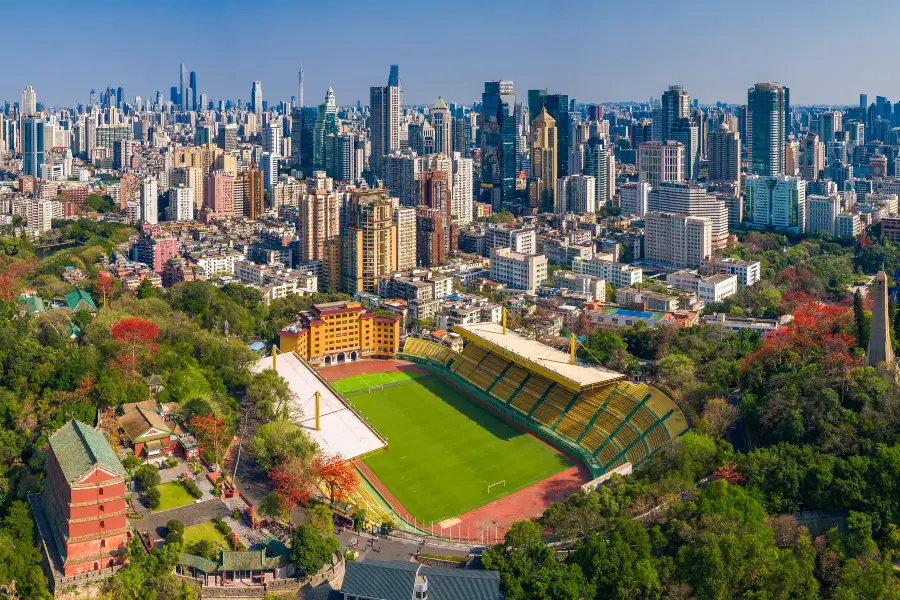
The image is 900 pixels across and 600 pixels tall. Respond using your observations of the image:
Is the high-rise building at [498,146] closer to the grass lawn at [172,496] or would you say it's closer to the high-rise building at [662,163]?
the high-rise building at [662,163]

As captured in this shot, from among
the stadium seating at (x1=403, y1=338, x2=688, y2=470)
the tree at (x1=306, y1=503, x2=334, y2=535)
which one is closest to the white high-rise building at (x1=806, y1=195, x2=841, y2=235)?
the stadium seating at (x1=403, y1=338, x2=688, y2=470)

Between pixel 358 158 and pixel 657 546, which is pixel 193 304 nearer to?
pixel 657 546

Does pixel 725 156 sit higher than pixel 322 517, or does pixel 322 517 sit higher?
pixel 725 156

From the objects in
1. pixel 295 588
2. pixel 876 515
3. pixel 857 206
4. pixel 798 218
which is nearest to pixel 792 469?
pixel 876 515

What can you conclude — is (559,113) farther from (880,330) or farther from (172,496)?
(172,496)

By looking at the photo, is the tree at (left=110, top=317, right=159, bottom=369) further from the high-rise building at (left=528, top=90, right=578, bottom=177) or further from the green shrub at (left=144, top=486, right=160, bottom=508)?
the high-rise building at (left=528, top=90, right=578, bottom=177)

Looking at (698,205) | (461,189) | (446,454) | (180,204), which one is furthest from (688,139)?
(446,454)
